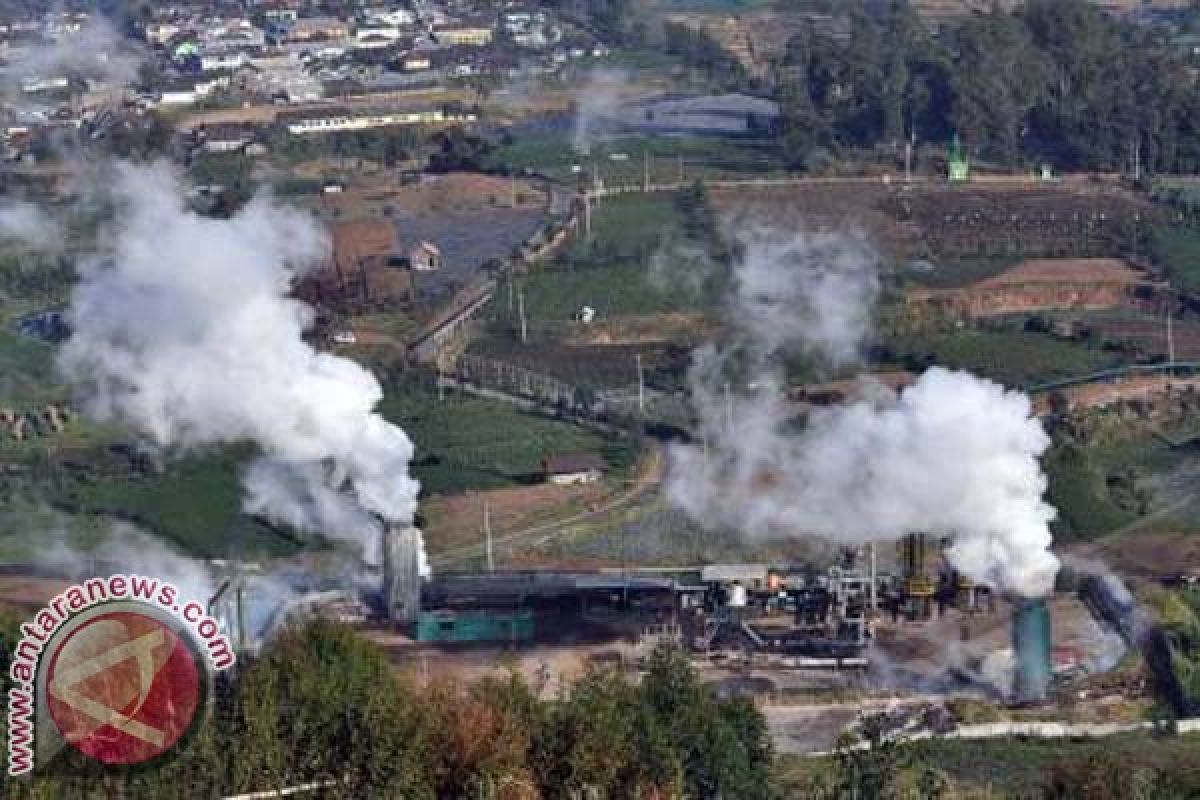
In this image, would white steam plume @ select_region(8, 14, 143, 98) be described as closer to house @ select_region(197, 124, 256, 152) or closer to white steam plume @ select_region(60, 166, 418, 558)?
house @ select_region(197, 124, 256, 152)

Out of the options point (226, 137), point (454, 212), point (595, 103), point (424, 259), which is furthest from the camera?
point (595, 103)

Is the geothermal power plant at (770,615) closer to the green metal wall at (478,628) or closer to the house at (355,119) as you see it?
the green metal wall at (478,628)

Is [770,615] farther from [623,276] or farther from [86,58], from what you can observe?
[86,58]

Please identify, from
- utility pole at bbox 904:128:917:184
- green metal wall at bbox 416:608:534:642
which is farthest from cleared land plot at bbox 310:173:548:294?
green metal wall at bbox 416:608:534:642

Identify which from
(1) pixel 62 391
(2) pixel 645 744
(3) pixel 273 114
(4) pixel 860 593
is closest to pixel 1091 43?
(3) pixel 273 114

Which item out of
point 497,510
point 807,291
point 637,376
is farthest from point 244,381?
point 807,291

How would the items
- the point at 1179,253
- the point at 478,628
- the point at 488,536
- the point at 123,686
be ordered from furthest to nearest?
the point at 1179,253
the point at 488,536
the point at 478,628
the point at 123,686

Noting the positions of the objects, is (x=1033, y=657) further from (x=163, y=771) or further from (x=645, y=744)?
(x=163, y=771)
